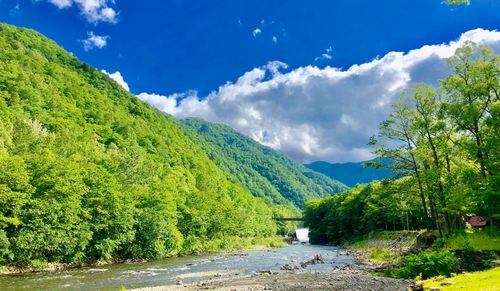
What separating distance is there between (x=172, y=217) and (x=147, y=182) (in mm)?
13756

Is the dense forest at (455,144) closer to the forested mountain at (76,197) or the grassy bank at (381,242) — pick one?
the grassy bank at (381,242)

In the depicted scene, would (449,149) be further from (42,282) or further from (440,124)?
(42,282)

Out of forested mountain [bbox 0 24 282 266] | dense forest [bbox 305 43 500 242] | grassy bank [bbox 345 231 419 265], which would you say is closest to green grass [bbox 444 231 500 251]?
dense forest [bbox 305 43 500 242]

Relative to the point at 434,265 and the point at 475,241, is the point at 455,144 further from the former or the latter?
the point at 434,265

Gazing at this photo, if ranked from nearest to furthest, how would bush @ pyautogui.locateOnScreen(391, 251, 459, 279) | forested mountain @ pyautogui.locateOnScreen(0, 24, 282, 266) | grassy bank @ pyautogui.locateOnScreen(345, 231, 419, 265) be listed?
bush @ pyautogui.locateOnScreen(391, 251, 459, 279) → forested mountain @ pyautogui.locateOnScreen(0, 24, 282, 266) → grassy bank @ pyautogui.locateOnScreen(345, 231, 419, 265)

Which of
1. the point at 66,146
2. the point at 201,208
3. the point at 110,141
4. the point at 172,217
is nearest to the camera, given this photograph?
the point at 66,146

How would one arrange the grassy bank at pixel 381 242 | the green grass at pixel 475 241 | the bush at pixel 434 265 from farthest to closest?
the grassy bank at pixel 381 242, the green grass at pixel 475 241, the bush at pixel 434 265

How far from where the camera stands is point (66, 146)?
76.2m

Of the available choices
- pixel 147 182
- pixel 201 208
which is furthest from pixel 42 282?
pixel 201 208

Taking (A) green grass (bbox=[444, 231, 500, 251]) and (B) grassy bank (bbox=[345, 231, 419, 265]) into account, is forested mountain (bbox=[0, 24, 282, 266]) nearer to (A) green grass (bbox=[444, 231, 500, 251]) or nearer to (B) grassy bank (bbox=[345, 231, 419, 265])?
(B) grassy bank (bbox=[345, 231, 419, 265])

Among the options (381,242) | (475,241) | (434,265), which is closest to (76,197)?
(434,265)

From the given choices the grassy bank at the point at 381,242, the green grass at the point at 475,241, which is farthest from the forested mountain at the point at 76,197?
the green grass at the point at 475,241

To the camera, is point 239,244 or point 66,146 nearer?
point 66,146

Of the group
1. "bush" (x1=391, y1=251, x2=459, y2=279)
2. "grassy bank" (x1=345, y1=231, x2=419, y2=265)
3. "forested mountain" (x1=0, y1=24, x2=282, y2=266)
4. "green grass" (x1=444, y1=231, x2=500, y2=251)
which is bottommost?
"grassy bank" (x1=345, y1=231, x2=419, y2=265)
